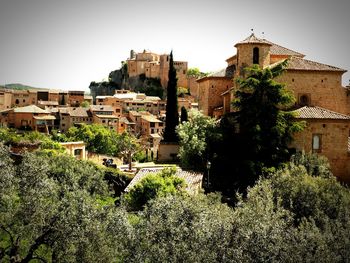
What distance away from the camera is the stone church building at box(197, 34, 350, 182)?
87.8ft

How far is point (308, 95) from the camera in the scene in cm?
2939

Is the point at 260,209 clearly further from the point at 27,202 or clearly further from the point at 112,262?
the point at 27,202

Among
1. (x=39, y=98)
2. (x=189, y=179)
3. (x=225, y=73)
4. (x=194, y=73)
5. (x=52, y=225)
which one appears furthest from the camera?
(x=194, y=73)

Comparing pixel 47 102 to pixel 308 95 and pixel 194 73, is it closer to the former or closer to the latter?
pixel 194 73

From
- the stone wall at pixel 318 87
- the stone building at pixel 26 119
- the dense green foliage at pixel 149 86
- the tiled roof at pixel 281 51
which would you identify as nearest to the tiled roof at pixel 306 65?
the stone wall at pixel 318 87

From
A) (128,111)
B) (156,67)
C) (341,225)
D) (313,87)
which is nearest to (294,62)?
(313,87)

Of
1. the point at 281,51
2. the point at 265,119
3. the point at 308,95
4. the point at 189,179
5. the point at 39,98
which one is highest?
the point at 39,98

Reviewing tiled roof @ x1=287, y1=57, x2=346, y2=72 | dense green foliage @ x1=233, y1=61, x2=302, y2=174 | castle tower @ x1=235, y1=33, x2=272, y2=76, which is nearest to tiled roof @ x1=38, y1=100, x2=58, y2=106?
castle tower @ x1=235, y1=33, x2=272, y2=76

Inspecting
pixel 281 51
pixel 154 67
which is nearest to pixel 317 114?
pixel 281 51

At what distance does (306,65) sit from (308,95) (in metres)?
1.97

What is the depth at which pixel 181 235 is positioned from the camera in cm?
1352

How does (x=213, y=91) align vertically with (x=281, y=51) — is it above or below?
below

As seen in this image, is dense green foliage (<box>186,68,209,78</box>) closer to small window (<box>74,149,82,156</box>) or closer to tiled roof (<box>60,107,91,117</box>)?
tiled roof (<box>60,107,91,117</box>)

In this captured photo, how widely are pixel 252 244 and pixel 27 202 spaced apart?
337 inches
